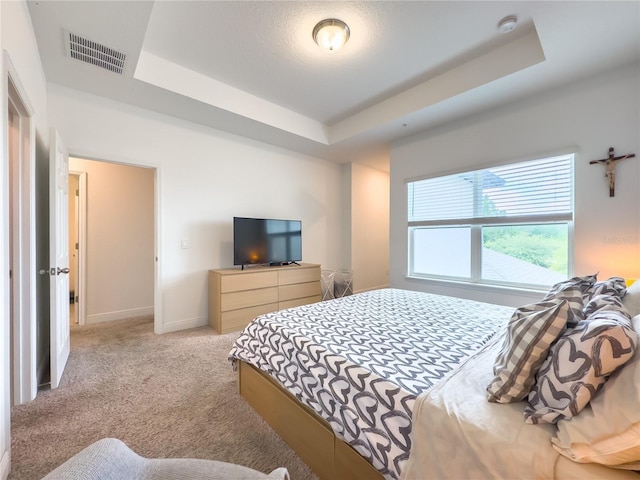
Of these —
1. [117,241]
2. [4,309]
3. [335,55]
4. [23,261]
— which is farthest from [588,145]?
[117,241]

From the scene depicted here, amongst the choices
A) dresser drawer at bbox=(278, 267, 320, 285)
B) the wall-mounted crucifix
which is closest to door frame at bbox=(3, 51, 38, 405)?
dresser drawer at bbox=(278, 267, 320, 285)

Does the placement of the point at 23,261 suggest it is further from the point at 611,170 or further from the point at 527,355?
the point at 611,170

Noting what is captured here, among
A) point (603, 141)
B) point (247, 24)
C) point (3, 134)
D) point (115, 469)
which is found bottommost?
point (115, 469)

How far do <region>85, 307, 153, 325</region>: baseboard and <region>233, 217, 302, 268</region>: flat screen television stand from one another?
5.59 ft

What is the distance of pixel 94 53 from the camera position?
2.21 meters

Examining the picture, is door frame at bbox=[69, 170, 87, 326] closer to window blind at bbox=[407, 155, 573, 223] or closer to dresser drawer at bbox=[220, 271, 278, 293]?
dresser drawer at bbox=[220, 271, 278, 293]

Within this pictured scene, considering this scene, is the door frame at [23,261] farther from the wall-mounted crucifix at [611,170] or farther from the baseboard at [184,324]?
the wall-mounted crucifix at [611,170]

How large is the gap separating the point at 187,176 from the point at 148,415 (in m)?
2.65

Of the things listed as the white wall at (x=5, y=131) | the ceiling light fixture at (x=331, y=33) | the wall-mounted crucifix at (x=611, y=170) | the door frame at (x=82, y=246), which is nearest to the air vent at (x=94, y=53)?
the white wall at (x=5, y=131)

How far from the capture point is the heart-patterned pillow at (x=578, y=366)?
731 mm

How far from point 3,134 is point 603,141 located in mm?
4341

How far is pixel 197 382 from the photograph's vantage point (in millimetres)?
2127

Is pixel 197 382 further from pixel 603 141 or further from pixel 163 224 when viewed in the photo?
pixel 603 141

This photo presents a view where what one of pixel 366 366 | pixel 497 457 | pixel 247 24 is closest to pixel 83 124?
pixel 247 24
